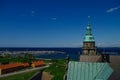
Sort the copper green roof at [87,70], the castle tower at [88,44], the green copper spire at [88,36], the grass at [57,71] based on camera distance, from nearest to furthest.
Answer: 1. the copper green roof at [87,70]
2. the castle tower at [88,44]
3. the green copper spire at [88,36]
4. the grass at [57,71]

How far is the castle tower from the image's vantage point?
61.1 m

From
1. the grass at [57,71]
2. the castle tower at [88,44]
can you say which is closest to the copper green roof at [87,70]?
the castle tower at [88,44]

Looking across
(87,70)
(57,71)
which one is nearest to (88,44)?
(57,71)

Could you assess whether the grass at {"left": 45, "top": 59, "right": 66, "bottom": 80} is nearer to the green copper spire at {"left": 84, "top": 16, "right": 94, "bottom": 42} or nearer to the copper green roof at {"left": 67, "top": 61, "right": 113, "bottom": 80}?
the green copper spire at {"left": 84, "top": 16, "right": 94, "bottom": 42}

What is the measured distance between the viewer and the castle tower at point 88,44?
61094mm

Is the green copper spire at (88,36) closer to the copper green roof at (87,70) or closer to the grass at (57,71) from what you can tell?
the grass at (57,71)

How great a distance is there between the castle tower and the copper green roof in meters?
28.1

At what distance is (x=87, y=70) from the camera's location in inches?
1280

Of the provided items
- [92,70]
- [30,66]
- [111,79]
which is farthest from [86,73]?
[30,66]

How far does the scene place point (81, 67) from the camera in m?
32.9

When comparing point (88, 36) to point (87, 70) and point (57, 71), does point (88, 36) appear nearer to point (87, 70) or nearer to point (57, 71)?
point (57, 71)

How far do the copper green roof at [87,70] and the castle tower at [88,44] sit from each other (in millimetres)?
28063

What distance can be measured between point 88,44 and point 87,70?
30417 millimetres

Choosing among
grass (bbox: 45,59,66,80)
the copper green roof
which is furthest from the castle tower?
the copper green roof
